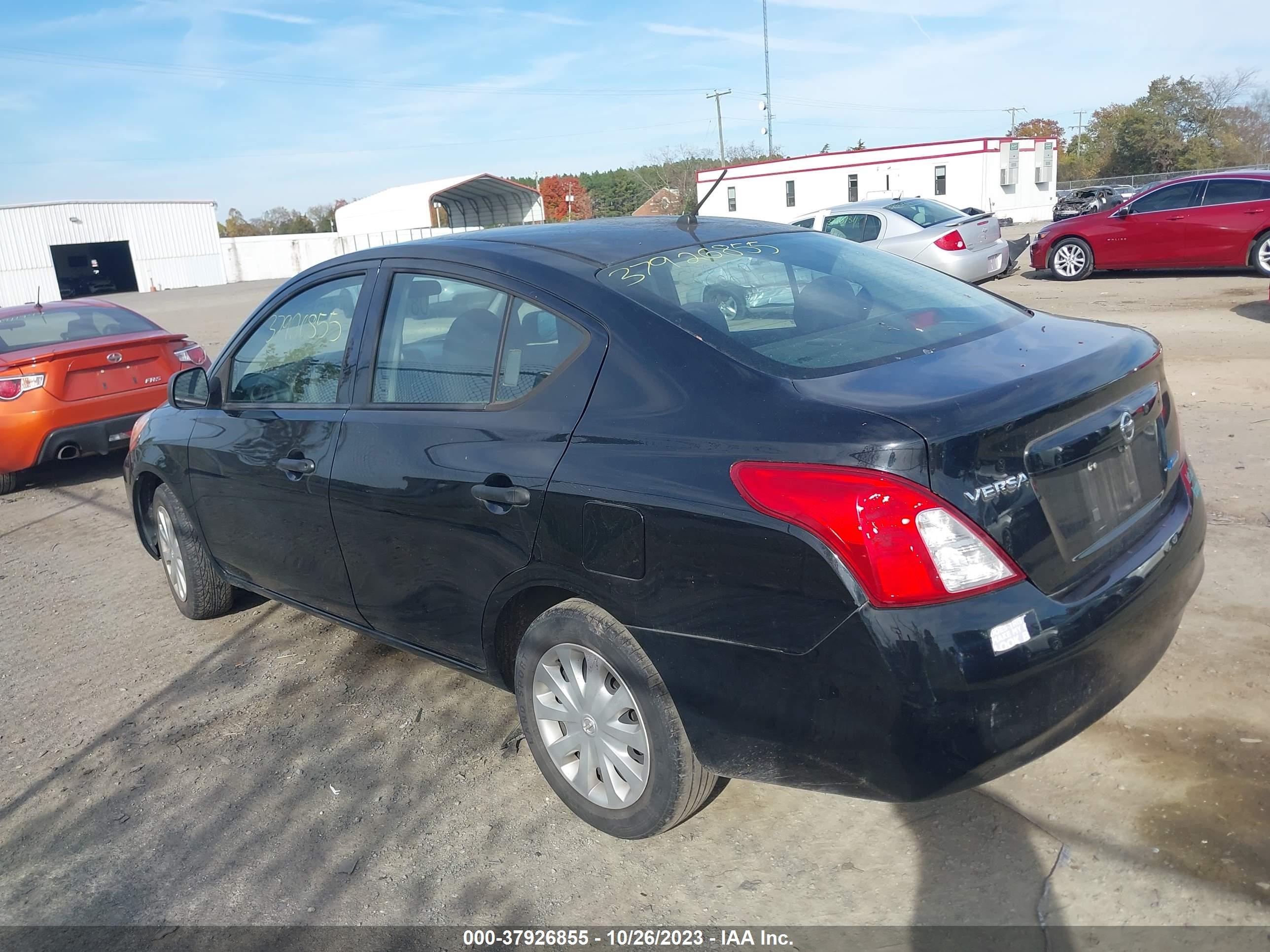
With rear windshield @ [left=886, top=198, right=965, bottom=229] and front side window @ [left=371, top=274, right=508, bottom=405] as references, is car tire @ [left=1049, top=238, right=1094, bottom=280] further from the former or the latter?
front side window @ [left=371, top=274, right=508, bottom=405]

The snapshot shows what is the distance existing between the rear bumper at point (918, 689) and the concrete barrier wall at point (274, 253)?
2292 inches

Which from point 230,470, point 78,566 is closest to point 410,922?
point 230,470

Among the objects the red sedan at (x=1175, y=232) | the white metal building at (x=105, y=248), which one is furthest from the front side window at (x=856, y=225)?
the white metal building at (x=105, y=248)

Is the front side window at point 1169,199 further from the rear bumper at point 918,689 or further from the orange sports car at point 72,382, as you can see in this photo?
the rear bumper at point 918,689

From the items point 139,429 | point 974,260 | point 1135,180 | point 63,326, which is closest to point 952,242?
point 974,260

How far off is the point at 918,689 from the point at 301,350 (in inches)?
112

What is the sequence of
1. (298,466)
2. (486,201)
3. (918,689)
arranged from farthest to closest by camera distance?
(486,201)
(298,466)
(918,689)

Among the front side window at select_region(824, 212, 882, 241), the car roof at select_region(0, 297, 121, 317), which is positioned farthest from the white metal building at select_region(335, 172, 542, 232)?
the car roof at select_region(0, 297, 121, 317)

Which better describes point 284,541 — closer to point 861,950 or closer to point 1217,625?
point 861,950

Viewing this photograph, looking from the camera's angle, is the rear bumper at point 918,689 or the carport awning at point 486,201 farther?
the carport awning at point 486,201

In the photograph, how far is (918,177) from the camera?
46.9 metres

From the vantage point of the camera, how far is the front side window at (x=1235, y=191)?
1396cm

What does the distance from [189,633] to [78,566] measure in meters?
1.78

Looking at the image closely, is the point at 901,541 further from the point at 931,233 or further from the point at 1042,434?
the point at 931,233
